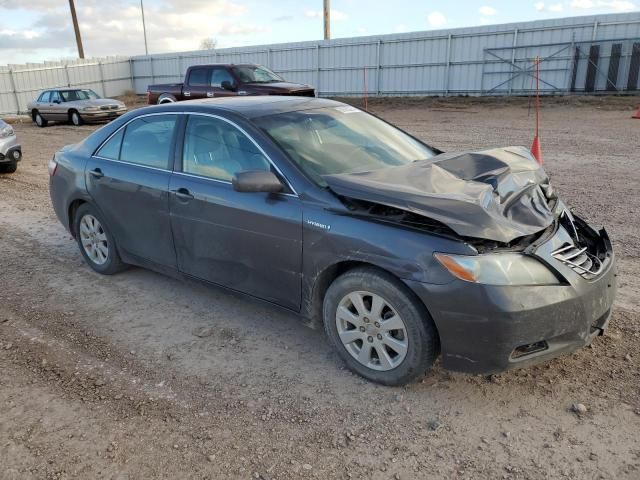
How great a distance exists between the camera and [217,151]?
4.01 meters

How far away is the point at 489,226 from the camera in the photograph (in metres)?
2.91

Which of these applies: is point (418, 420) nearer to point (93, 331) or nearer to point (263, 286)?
point (263, 286)

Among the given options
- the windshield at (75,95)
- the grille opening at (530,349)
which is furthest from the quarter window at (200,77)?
the grille opening at (530,349)

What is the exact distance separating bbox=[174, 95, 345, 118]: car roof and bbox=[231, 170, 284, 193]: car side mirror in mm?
656

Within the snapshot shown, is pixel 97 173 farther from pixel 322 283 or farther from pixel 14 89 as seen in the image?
pixel 14 89

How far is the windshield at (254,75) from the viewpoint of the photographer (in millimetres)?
15430

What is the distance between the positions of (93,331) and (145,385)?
989 mm

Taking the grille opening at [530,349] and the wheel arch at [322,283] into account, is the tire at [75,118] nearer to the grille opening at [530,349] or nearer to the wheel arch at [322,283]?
the wheel arch at [322,283]

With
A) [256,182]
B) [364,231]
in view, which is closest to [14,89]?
[256,182]

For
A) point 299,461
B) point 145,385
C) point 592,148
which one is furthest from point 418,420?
point 592,148

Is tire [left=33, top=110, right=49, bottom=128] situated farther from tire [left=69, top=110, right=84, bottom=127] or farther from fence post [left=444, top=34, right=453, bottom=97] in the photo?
fence post [left=444, top=34, right=453, bottom=97]

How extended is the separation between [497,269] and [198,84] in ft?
49.5

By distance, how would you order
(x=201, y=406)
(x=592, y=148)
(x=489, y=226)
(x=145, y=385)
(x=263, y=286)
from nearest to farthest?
(x=489, y=226)
(x=201, y=406)
(x=145, y=385)
(x=263, y=286)
(x=592, y=148)

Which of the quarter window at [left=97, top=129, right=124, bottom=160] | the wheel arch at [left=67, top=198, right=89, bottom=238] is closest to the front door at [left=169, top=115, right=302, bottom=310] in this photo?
the quarter window at [left=97, top=129, right=124, bottom=160]
